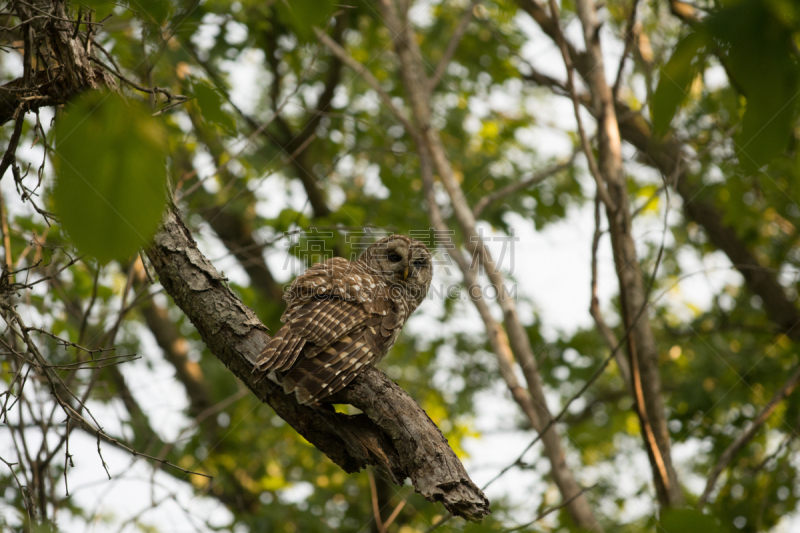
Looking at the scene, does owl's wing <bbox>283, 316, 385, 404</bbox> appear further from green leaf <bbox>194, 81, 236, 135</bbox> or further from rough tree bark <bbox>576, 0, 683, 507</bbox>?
rough tree bark <bbox>576, 0, 683, 507</bbox>

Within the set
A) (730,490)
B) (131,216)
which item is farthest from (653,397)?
(131,216)

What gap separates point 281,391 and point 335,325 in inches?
21.2

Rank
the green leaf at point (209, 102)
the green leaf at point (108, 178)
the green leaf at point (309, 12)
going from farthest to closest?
the green leaf at point (209, 102)
the green leaf at point (309, 12)
the green leaf at point (108, 178)

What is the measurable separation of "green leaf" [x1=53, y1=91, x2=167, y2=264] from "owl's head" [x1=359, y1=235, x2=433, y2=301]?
159 inches

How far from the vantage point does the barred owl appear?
2.67 m

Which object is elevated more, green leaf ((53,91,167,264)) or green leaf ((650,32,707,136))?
green leaf ((650,32,707,136))

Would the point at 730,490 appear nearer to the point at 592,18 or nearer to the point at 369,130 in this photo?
the point at 592,18

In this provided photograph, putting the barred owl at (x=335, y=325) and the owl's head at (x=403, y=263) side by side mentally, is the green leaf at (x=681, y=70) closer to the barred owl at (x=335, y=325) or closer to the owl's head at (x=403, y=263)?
the barred owl at (x=335, y=325)

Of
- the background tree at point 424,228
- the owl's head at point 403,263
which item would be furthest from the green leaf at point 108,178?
the owl's head at point 403,263

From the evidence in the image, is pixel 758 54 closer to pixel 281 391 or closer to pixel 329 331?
pixel 281 391

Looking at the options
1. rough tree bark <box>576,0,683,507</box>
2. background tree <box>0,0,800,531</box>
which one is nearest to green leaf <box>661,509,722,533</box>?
background tree <box>0,0,800,531</box>

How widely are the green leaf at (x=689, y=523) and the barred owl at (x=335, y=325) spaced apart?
1970 mm

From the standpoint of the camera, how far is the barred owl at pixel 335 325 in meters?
2.67

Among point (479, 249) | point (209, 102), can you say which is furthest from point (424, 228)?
point (209, 102)
